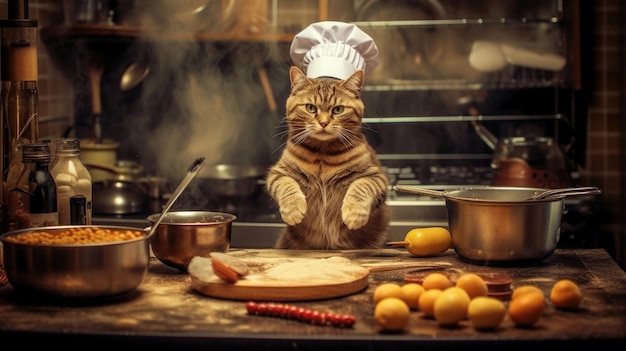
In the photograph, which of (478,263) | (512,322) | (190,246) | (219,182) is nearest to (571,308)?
(512,322)

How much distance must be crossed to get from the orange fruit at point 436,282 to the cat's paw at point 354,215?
625mm

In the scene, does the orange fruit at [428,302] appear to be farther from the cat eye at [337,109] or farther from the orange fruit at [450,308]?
the cat eye at [337,109]

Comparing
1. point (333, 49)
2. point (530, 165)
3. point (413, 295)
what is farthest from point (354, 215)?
point (530, 165)

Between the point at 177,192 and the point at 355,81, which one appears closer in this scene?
the point at 177,192

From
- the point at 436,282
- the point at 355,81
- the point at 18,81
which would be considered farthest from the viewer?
the point at 355,81

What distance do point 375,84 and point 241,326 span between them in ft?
8.71

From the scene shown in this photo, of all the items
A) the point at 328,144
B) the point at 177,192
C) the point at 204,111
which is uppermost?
the point at 204,111

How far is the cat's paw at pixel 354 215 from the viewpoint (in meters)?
2.49

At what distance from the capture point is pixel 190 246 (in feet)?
6.89

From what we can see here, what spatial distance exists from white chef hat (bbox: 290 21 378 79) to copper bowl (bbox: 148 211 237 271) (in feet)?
2.53

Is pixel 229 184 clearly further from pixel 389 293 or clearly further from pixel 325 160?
pixel 389 293

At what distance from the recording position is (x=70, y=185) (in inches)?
88.9

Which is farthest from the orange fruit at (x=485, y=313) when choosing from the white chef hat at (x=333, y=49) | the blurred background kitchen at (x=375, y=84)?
the blurred background kitchen at (x=375, y=84)

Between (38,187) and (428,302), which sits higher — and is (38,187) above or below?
above
